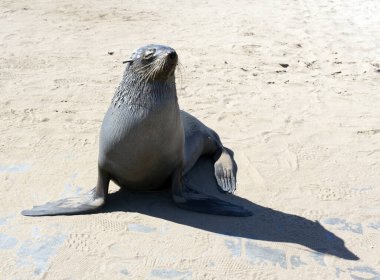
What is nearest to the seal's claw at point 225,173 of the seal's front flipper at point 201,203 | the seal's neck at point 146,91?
the seal's front flipper at point 201,203

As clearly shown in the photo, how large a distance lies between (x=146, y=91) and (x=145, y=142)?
12.3 inches

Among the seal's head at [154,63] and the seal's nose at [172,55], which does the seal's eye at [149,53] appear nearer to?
the seal's head at [154,63]

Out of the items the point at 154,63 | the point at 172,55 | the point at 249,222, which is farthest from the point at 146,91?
the point at 249,222

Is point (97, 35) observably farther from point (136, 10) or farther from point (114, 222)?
point (114, 222)

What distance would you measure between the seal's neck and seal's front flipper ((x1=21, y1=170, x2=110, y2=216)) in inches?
22.1

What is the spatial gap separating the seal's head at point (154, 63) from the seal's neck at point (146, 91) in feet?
0.09

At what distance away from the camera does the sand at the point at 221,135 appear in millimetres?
3201

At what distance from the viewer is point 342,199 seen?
3977mm

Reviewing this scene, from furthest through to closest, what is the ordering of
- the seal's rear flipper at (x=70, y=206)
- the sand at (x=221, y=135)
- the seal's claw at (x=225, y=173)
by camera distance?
the seal's claw at (x=225, y=173) → the seal's rear flipper at (x=70, y=206) → the sand at (x=221, y=135)

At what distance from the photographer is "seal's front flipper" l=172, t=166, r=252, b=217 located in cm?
362

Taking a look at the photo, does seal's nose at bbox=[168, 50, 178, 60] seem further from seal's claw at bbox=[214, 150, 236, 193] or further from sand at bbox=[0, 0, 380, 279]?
seal's claw at bbox=[214, 150, 236, 193]

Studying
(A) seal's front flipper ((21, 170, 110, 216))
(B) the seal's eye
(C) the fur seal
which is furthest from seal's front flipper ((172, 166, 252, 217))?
(B) the seal's eye

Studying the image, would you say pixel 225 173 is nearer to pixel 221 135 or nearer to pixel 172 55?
pixel 221 135

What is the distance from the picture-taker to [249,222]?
3.59 meters
